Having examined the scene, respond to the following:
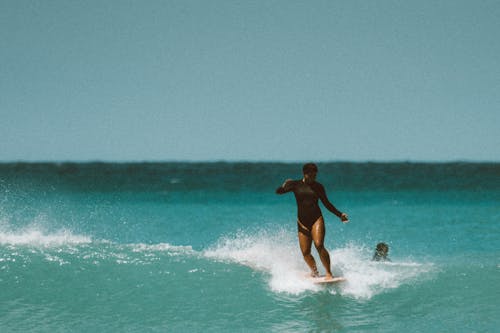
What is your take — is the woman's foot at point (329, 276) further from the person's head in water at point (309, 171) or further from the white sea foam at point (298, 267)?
the person's head in water at point (309, 171)

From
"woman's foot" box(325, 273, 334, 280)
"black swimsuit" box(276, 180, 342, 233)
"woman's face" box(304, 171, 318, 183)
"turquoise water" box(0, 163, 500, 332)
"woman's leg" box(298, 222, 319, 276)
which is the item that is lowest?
"turquoise water" box(0, 163, 500, 332)

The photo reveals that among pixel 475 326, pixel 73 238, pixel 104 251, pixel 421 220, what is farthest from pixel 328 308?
pixel 421 220

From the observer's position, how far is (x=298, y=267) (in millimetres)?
10195

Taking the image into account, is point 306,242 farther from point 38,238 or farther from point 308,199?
point 38,238

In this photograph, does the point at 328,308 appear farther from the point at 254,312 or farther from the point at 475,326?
the point at 475,326

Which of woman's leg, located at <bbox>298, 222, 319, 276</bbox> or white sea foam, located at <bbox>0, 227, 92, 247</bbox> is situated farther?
white sea foam, located at <bbox>0, 227, 92, 247</bbox>

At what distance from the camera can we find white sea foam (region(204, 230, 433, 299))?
8930mm

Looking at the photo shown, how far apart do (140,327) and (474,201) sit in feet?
100

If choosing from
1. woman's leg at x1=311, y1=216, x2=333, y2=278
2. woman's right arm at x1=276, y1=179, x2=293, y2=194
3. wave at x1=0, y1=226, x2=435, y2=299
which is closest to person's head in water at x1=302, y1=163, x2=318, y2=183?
woman's right arm at x1=276, y1=179, x2=293, y2=194

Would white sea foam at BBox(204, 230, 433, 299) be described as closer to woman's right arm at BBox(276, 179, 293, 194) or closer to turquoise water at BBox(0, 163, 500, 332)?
turquoise water at BBox(0, 163, 500, 332)

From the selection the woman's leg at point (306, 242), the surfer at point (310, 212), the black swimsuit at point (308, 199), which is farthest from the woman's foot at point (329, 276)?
the black swimsuit at point (308, 199)

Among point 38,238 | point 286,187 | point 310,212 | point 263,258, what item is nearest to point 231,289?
point 310,212

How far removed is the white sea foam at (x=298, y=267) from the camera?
8930mm

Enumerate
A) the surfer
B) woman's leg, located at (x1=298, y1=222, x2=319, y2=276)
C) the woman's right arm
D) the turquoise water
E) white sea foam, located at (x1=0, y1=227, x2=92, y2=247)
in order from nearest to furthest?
1. the turquoise water
2. the woman's right arm
3. the surfer
4. woman's leg, located at (x1=298, y1=222, x2=319, y2=276)
5. white sea foam, located at (x1=0, y1=227, x2=92, y2=247)
